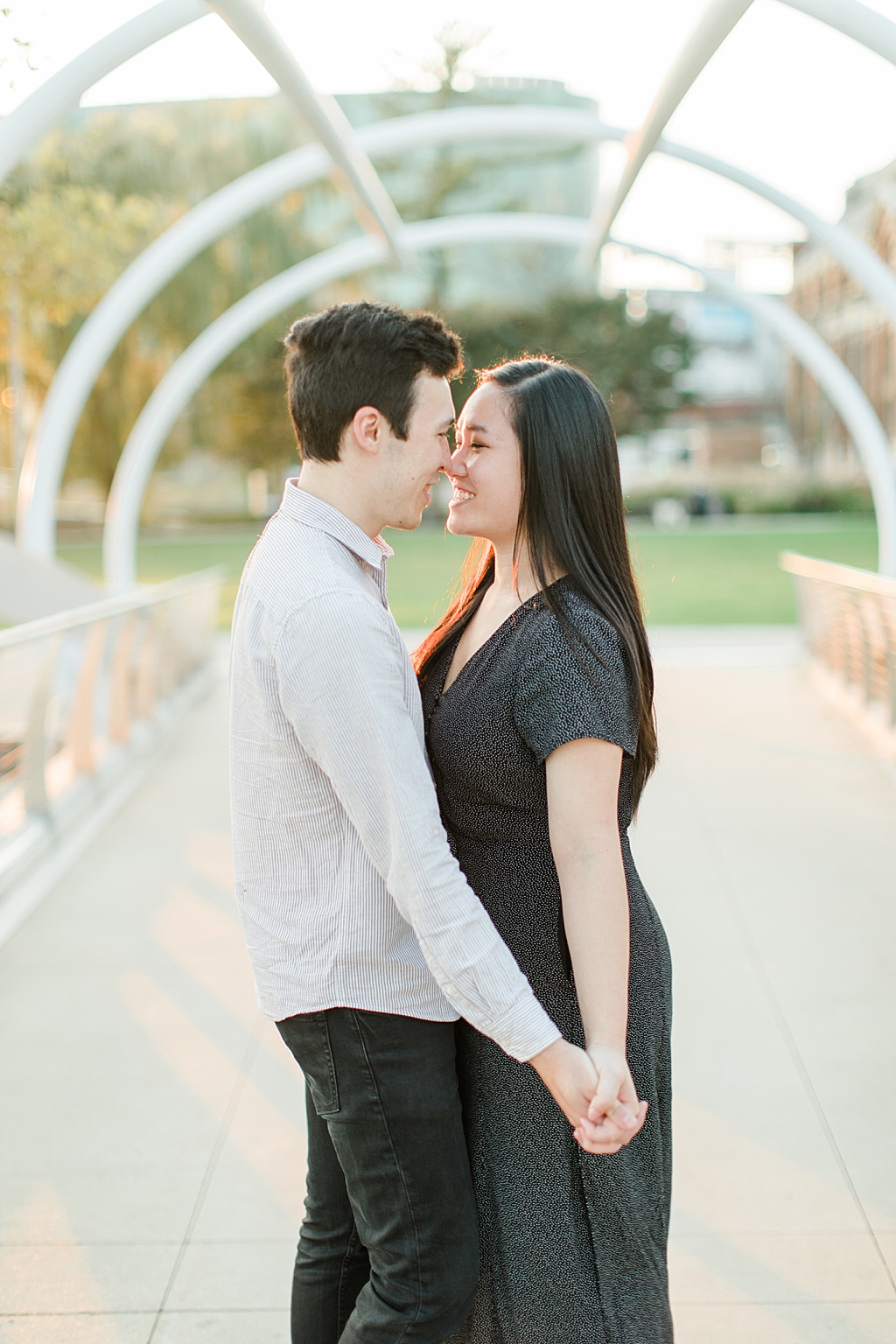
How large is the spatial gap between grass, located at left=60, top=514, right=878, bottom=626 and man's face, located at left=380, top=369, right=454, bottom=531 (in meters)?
10.3

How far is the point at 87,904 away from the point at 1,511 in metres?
28.0

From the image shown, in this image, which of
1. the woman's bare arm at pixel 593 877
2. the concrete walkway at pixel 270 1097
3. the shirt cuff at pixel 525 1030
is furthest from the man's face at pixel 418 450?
the concrete walkway at pixel 270 1097

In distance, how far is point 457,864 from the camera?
163 cm

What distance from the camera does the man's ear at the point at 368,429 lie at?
174 cm

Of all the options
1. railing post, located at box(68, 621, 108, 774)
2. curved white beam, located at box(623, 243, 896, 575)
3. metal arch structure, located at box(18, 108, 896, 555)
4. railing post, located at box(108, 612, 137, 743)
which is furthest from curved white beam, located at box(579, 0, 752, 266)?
curved white beam, located at box(623, 243, 896, 575)

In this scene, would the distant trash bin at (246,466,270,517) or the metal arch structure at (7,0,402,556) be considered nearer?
the metal arch structure at (7,0,402,556)

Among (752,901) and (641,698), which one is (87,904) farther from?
(641,698)

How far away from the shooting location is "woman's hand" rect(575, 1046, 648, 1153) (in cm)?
167

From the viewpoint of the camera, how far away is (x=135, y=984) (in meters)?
4.31

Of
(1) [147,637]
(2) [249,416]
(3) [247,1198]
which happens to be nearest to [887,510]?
(1) [147,637]

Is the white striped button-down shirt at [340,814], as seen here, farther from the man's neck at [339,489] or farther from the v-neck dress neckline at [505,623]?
the v-neck dress neckline at [505,623]

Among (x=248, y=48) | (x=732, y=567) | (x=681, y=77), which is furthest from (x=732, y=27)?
(x=732, y=567)

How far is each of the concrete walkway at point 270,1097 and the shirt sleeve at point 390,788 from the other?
4.32 ft

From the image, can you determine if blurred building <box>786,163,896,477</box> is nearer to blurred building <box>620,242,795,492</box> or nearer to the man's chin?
blurred building <box>620,242,795,492</box>
